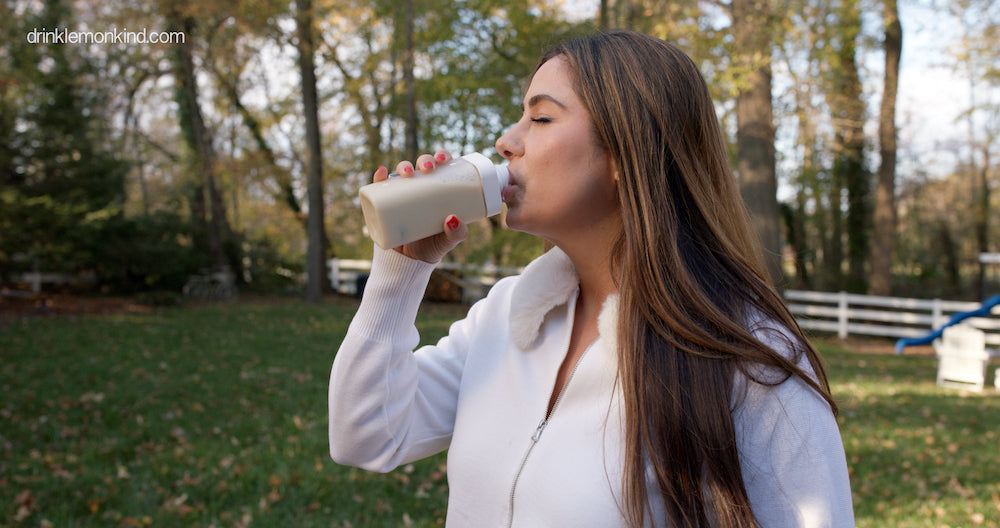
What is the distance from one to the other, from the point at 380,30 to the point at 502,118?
246 inches

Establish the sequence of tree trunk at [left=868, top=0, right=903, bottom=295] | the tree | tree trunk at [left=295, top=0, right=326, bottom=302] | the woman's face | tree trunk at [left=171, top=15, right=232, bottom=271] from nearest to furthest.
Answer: the woman's face → tree trunk at [left=868, top=0, right=903, bottom=295] → tree trunk at [left=295, top=0, right=326, bottom=302] → the tree → tree trunk at [left=171, top=15, right=232, bottom=271]

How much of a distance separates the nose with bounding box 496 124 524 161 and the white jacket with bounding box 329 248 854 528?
0.32m

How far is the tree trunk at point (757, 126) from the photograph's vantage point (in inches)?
428

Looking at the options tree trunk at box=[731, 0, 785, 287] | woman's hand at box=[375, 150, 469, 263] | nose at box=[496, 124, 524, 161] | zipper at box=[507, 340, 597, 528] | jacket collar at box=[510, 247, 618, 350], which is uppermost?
tree trunk at box=[731, 0, 785, 287]

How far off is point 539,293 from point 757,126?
11.0 metres

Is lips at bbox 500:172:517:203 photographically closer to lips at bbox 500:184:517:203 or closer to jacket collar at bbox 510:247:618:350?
lips at bbox 500:184:517:203

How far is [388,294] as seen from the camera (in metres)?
1.60

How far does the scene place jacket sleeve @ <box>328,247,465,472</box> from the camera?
160 centimetres

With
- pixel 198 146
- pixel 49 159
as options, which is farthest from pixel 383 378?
pixel 198 146

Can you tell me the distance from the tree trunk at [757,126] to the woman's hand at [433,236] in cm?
1014

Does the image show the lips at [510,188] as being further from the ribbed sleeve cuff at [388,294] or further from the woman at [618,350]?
the ribbed sleeve cuff at [388,294]

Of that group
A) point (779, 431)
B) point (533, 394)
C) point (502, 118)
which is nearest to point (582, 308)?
point (533, 394)

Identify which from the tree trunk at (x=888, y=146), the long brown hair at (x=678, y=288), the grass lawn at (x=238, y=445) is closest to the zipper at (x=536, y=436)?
the long brown hair at (x=678, y=288)

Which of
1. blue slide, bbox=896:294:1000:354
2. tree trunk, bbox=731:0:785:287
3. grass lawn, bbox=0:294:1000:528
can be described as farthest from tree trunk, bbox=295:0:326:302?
blue slide, bbox=896:294:1000:354
